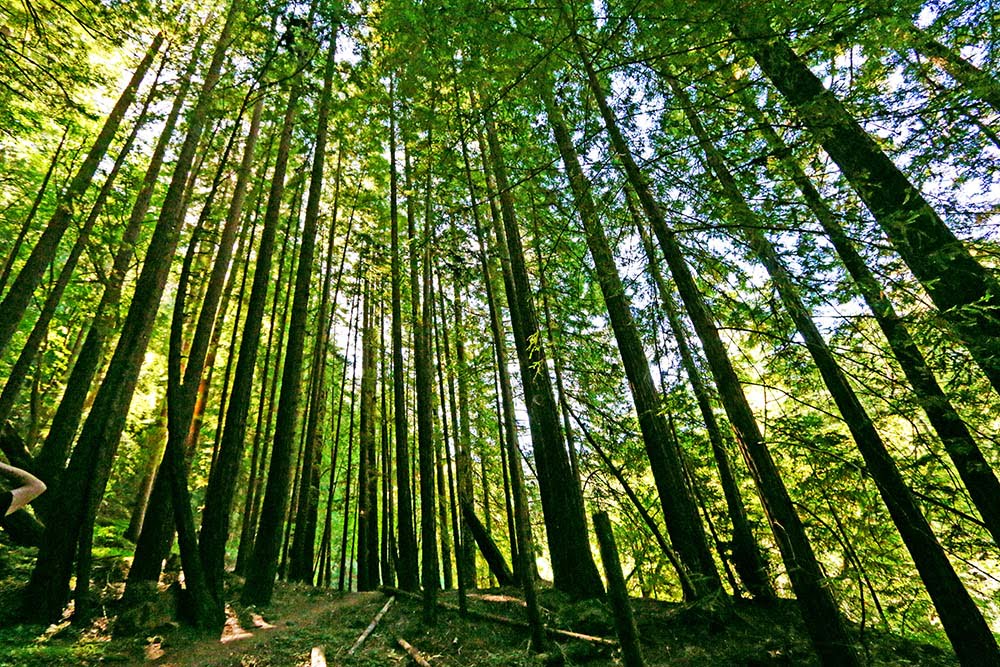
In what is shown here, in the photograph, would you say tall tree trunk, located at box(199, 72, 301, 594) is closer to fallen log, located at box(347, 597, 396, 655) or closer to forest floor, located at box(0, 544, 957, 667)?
forest floor, located at box(0, 544, 957, 667)

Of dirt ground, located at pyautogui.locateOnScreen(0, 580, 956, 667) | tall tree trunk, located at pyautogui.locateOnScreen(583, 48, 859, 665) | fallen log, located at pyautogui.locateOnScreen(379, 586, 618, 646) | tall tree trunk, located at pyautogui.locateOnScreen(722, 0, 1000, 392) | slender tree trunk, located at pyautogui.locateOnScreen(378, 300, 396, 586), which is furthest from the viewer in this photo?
slender tree trunk, located at pyautogui.locateOnScreen(378, 300, 396, 586)

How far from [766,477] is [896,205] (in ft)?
8.25

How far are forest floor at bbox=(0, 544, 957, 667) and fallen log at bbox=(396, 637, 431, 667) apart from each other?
0.22 feet

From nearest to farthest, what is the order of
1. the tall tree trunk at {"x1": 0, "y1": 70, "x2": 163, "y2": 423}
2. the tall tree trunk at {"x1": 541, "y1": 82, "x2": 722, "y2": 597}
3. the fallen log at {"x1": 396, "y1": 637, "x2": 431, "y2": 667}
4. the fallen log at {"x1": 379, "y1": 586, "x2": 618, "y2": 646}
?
1. the tall tree trunk at {"x1": 541, "y1": 82, "x2": 722, "y2": 597}
2. the fallen log at {"x1": 396, "y1": 637, "x2": 431, "y2": 667}
3. the fallen log at {"x1": 379, "y1": 586, "x2": 618, "y2": 646}
4. the tall tree trunk at {"x1": 0, "y1": 70, "x2": 163, "y2": 423}

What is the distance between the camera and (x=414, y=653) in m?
4.07

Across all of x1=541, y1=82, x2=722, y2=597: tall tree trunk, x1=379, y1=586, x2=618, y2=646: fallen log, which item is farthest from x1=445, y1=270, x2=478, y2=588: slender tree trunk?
x1=541, y1=82, x2=722, y2=597: tall tree trunk

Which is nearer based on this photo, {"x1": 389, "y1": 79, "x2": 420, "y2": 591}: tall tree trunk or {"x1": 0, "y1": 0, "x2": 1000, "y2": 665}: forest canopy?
{"x1": 0, "y1": 0, "x2": 1000, "y2": 665}: forest canopy

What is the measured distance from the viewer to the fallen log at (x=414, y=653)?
12.8 ft

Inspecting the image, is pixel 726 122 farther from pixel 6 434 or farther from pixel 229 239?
pixel 6 434

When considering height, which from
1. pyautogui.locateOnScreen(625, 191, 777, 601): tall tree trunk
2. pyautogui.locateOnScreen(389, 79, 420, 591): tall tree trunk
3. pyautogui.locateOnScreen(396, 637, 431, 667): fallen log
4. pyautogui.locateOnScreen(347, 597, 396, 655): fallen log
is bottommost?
pyautogui.locateOnScreen(396, 637, 431, 667): fallen log

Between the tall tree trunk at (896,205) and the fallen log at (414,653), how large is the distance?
4.49 metres

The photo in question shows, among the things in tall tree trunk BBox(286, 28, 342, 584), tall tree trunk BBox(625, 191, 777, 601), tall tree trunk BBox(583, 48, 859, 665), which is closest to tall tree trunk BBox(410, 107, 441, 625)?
tall tree trunk BBox(286, 28, 342, 584)

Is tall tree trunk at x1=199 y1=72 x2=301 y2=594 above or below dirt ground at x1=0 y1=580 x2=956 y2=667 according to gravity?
above

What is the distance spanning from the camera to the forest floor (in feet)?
11.3
